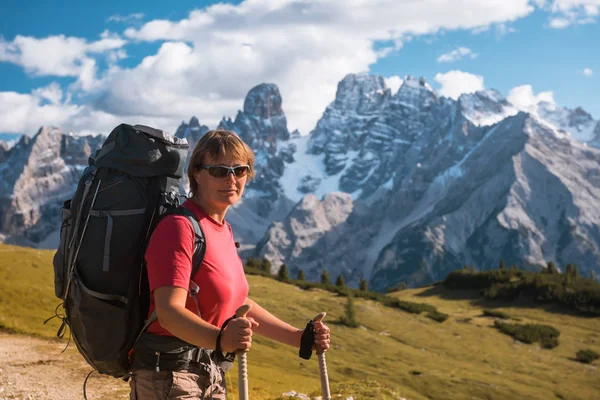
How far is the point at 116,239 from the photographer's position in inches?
225

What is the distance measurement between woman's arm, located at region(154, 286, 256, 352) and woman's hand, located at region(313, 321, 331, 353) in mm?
1263

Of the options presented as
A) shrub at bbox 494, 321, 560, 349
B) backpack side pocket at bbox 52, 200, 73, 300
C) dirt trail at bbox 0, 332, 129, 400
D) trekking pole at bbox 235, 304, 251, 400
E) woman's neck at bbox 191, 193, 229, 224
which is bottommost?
shrub at bbox 494, 321, 560, 349

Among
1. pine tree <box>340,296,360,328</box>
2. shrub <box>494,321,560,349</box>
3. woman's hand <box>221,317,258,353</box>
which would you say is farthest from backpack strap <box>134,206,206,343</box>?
shrub <box>494,321,560,349</box>

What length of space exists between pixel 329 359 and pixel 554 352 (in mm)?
25509

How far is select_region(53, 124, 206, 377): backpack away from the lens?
18.7ft

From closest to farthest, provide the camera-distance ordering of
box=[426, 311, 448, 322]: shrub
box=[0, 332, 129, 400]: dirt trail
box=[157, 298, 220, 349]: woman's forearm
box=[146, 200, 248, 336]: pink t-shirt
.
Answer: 1. box=[157, 298, 220, 349]: woman's forearm
2. box=[146, 200, 248, 336]: pink t-shirt
3. box=[0, 332, 129, 400]: dirt trail
4. box=[426, 311, 448, 322]: shrub

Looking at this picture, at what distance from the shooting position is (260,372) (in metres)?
23.0

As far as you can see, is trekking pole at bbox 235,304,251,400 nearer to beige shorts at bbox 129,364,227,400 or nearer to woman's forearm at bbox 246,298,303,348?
beige shorts at bbox 129,364,227,400

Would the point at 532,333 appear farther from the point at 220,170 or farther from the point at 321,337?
the point at 220,170

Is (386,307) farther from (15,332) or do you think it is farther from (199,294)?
(199,294)

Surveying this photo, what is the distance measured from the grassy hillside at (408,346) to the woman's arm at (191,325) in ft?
36.9

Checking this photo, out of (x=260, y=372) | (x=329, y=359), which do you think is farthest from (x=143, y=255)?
(x=329, y=359)

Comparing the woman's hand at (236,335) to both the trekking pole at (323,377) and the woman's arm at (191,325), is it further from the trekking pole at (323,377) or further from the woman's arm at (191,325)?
the trekking pole at (323,377)

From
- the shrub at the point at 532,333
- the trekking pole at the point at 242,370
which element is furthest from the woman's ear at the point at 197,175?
the shrub at the point at 532,333
